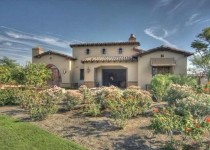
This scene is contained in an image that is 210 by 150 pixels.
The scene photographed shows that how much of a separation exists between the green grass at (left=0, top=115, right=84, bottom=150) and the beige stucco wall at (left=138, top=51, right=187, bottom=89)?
18.6 metres

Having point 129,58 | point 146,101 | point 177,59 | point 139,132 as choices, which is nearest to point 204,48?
point 177,59

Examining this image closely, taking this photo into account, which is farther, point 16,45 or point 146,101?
point 16,45

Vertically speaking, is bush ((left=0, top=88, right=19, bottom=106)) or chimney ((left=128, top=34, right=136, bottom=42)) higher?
chimney ((left=128, top=34, right=136, bottom=42))

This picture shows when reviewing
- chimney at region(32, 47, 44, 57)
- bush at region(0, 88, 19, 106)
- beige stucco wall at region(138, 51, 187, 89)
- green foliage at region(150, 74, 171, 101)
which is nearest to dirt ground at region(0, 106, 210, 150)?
bush at region(0, 88, 19, 106)

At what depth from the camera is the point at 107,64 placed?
28781 mm

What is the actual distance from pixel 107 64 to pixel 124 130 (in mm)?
20212

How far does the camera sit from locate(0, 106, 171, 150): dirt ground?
767cm

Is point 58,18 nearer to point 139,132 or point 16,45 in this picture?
point 16,45

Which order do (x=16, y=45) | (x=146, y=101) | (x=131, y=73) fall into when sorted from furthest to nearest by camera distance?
(x=131, y=73) → (x=16, y=45) → (x=146, y=101)

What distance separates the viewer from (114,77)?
31188 mm

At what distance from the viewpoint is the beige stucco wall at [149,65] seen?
26125mm

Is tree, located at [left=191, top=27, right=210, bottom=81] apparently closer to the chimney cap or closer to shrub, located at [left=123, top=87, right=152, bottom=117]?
the chimney cap

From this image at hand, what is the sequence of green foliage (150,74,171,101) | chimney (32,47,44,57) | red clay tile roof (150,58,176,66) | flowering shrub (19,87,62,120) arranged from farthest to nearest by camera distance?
chimney (32,47,44,57) → red clay tile roof (150,58,176,66) → green foliage (150,74,171,101) → flowering shrub (19,87,62,120)

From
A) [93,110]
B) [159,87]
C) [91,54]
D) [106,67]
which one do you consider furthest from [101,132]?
[91,54]
